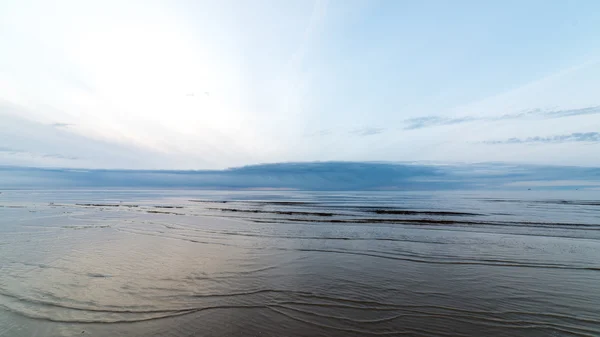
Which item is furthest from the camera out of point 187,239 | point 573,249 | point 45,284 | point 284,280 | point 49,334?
point 187,239

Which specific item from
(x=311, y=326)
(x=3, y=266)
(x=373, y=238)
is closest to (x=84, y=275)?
(x=3, y=266)

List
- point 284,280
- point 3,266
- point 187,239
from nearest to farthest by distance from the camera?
point 284,280 → point 3,266 → point 187,239

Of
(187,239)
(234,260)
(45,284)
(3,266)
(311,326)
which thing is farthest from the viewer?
(187,239)

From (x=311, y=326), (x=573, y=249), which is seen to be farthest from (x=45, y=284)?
(x=573, y=249)

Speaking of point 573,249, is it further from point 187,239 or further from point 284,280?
point 187,239

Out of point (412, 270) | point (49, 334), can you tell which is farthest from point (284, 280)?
point (49, 334)

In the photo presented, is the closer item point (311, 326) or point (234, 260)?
point (311, 326)

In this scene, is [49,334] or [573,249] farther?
[573,249]

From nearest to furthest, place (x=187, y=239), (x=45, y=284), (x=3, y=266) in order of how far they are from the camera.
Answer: (x=45, y=284), (x=3, y=266), (x=187, y=239)

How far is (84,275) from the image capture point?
366 inches

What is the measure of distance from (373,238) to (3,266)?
1708cm

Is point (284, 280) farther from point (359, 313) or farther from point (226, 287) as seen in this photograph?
point (359, 313)

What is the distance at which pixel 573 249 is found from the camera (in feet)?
48.6

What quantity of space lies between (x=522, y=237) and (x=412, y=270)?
12.6 meters
